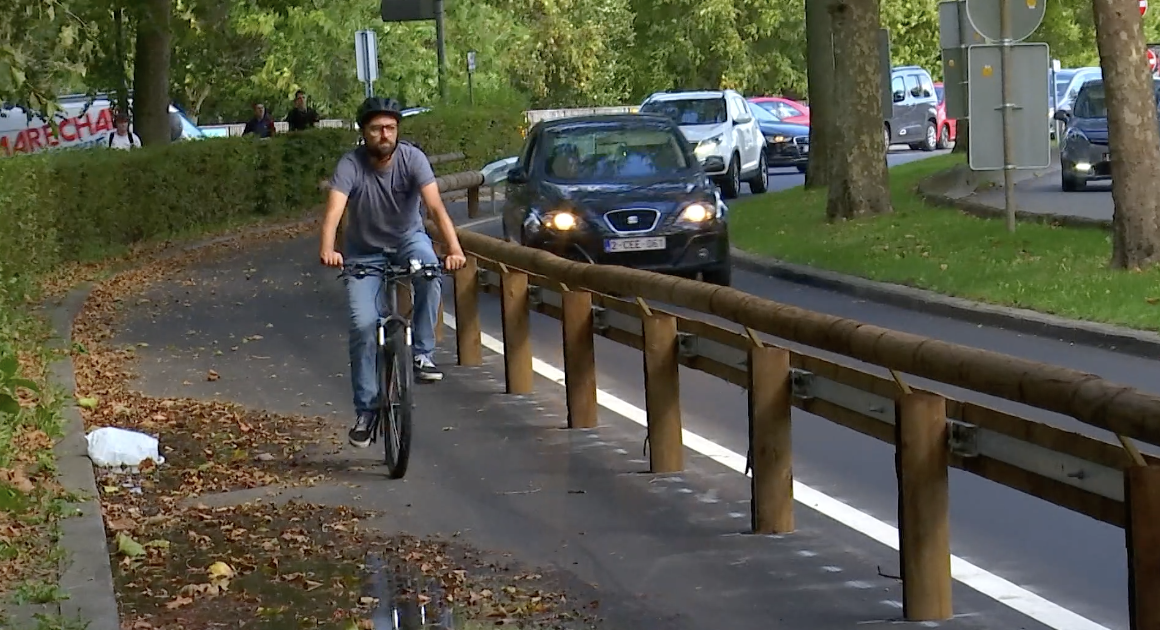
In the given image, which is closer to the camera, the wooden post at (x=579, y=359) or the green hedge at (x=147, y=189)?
the wooden post at (x=579, y=359)

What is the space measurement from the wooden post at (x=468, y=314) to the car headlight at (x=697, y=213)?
434 centimetres

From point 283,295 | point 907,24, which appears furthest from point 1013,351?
point 907,24

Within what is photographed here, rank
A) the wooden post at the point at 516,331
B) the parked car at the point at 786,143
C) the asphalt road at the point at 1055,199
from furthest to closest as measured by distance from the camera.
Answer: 1. the parked car at the point at 786,143
2. the asphalt road at the point at 1055,199
3. the wooden post at the point at 516,331

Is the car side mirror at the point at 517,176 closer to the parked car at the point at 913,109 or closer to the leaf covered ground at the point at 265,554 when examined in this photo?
the leaf covered ground at the point at 265,554

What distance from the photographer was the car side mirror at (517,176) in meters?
18.1

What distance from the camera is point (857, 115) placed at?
22891mm

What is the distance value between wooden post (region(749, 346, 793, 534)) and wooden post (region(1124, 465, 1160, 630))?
2.71m

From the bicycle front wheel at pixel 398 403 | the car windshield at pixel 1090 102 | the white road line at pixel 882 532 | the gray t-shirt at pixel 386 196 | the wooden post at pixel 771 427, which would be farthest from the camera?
the car windshield at pixel 1090 102

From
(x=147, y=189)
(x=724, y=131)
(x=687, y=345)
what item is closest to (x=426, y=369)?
(x=687, y=345)

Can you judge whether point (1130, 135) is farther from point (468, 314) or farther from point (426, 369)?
point (426, 369)

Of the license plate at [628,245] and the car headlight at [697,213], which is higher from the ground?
the car headlight at [697,213]

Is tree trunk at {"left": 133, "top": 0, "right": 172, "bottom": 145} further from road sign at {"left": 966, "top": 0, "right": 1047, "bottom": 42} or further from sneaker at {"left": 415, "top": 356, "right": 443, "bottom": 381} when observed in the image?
sneaker at {"left": 415, "top": 356, "right": 443, "bottom": 381}

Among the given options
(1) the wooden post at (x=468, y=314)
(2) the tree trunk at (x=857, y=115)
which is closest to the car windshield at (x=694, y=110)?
(2) the tree trunk at (x=857, y=115)

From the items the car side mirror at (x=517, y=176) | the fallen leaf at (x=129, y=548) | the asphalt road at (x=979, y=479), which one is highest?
the car side mirror at (x=517, y=176)
